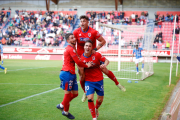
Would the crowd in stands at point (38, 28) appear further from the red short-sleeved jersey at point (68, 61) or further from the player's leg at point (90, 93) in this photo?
the player's leg at point (90, 93)

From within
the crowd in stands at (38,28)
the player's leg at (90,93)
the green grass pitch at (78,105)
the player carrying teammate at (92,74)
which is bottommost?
the green grass pitch at (78,105)

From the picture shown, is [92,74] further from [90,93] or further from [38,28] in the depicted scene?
[38,28]

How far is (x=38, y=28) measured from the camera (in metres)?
34.4

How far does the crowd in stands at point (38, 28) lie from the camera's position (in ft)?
103

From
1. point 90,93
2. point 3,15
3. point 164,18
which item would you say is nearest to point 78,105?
point 90,93

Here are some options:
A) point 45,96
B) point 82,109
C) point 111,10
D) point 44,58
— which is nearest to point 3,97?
point 45,96

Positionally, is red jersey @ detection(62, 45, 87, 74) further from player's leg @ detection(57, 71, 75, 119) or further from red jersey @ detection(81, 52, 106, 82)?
red jersey @ detection(81, 52, 106, 82)

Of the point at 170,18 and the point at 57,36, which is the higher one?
the point at 170,18

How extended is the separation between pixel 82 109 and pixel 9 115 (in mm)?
1923

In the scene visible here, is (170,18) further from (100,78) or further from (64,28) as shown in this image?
(100,78)

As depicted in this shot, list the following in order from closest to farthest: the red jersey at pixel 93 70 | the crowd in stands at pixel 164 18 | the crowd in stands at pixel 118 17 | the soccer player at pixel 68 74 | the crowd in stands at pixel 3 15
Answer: the red jersey at pixel 93 70 → the soccer player at pixel 68 74 → the crowd in stands at pixel 164 18 → the crowd in stands at pixel 118 17 → the crowd in stands at pixel 3 15

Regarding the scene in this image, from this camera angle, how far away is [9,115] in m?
5.02

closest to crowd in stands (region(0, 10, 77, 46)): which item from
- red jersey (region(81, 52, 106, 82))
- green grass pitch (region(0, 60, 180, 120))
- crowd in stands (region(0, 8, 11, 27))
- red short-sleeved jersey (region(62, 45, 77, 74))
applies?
crowd in stands (region(0, 8, 11, 27))

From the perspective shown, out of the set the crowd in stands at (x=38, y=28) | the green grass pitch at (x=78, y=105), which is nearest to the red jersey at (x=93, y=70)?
the green grass pitch at (x=78, y=105)
